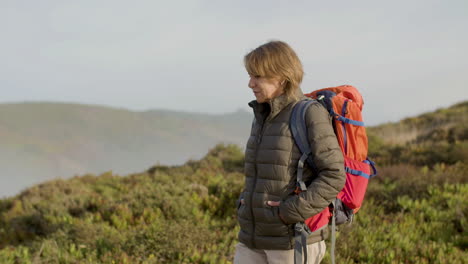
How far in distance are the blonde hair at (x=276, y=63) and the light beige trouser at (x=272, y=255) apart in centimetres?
102

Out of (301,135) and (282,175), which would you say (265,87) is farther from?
(282,175)

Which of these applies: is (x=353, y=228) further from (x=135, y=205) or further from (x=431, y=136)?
(x=431, y=136)

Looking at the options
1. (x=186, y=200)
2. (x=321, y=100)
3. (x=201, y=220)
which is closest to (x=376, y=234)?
(x=201, y=220)

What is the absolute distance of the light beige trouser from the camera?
8.09 feet

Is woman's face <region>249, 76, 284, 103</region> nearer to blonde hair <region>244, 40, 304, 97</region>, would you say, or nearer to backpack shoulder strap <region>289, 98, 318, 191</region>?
blonde hair <region>244, 40, 304, 97</region>

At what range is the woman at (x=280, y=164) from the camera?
2.28 m

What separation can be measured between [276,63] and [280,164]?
624 millimetres

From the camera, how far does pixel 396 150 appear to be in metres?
13.2

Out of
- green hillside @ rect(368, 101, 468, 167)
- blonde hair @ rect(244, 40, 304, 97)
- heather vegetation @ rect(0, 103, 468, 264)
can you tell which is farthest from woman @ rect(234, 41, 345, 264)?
green hillside @ rect(368, 101, 468, 167)

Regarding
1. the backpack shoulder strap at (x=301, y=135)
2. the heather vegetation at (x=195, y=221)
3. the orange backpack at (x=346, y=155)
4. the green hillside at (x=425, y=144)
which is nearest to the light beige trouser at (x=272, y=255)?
the orange backpack at (x=346, y=155)

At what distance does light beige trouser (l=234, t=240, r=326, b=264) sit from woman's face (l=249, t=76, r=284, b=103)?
1.00 meters

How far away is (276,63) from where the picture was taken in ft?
7.68

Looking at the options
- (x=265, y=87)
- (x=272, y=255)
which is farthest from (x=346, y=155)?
(x=272, y=255)

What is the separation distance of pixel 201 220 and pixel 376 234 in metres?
2.91
